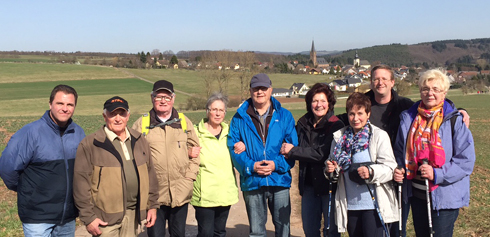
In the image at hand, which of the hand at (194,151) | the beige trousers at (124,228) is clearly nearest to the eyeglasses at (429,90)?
the hand at (194,151)

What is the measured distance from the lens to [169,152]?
4090 millimetres

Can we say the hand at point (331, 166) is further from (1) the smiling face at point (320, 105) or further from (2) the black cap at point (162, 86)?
(2) the black cap at point (162, 86)

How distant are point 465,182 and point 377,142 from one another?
3.04 feet

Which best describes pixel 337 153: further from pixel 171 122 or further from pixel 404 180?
pixel 171 122

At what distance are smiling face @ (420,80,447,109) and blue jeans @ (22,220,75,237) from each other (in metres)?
3.69

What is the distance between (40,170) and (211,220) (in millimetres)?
1920

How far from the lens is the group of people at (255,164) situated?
3.44 m

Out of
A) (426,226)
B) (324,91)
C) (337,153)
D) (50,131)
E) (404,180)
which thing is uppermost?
(324,91)

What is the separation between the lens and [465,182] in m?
3.55

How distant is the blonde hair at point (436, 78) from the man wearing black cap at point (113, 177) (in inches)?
111

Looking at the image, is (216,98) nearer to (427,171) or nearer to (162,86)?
(162,86)

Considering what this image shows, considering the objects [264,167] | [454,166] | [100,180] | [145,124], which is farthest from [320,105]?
[100,180]

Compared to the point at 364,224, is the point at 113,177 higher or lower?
higher

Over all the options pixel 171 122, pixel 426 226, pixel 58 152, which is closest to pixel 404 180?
pixel 426 226
